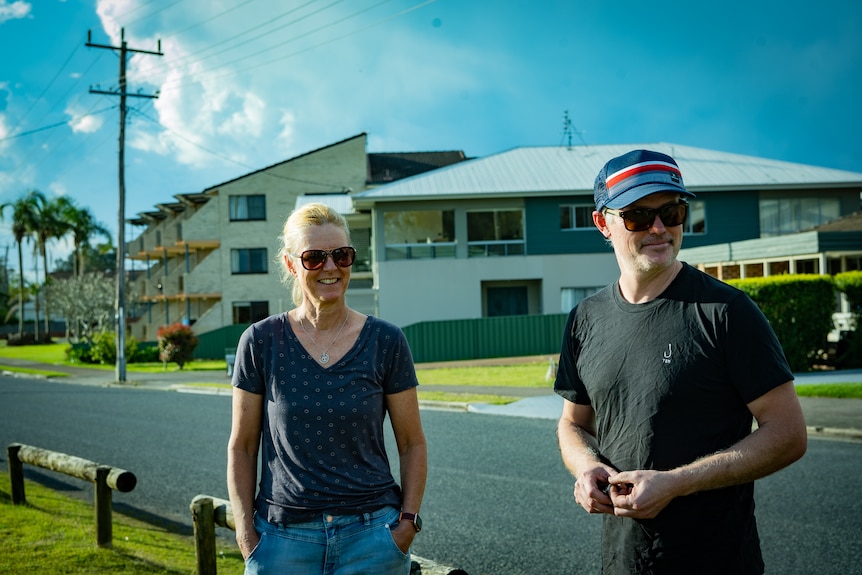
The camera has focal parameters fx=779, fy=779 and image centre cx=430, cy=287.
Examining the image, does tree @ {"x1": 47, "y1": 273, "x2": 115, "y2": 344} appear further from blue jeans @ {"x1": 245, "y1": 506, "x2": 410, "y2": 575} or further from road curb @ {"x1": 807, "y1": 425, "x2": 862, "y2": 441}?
blue jeans @ {"x1": 245, "y1": 506, "x2": 410, "y2": 575}

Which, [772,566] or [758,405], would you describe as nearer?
[758,405]

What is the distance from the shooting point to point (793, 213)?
36.1 m

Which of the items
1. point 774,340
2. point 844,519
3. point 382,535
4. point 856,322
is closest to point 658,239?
point 774,340

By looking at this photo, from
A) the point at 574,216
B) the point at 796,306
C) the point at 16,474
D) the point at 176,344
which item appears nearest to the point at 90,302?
the point at 176,344

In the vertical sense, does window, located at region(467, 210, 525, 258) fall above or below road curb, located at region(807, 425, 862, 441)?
above

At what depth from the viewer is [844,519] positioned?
266 inches

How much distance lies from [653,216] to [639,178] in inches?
5.4

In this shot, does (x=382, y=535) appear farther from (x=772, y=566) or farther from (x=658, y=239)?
(x=772, y=566)

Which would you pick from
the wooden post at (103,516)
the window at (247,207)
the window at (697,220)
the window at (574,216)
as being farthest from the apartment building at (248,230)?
the wooden post at (103,516)

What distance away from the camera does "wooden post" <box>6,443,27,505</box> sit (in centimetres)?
777

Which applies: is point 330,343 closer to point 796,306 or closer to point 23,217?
point 796,306

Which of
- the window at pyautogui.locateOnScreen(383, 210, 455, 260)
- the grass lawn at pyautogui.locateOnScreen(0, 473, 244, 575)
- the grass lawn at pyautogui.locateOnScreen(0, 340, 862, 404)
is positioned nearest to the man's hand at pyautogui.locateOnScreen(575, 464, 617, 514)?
the grass lawn at pyautogui.locateOnScreen(0, 473, 244, 575)

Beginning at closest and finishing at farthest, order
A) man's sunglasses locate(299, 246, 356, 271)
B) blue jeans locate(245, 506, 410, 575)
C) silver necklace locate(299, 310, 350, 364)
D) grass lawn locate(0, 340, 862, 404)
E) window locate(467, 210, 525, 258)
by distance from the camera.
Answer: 1. blue jeans locate(245, 506, 410, 575)
2. silver necklace locate(299, 310, 350, 364)
3. man's sunglasses locate(299, 246, 356, 271)
4. grass lawn locate(0, 340, 862, 404)
5. window locate(467, 210, 525, 258)

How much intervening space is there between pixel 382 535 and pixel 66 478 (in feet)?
28.7
